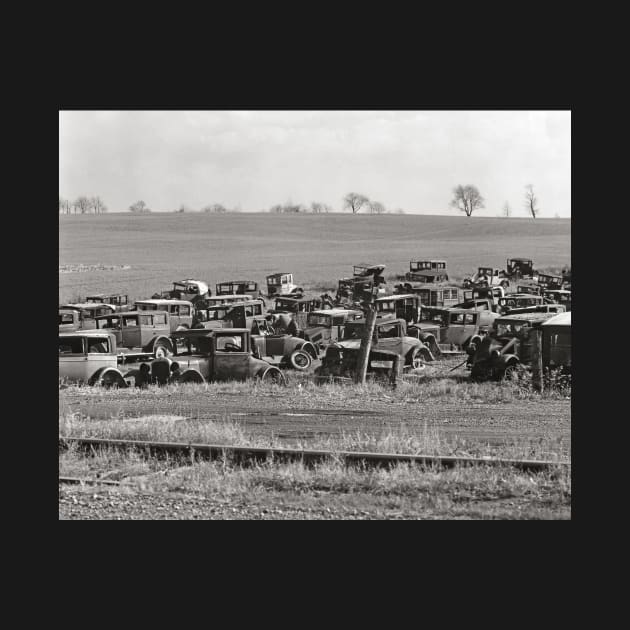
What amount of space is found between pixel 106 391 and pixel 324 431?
616 cm

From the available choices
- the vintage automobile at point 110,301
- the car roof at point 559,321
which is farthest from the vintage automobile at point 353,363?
A: the vintage automobile at point 110,301

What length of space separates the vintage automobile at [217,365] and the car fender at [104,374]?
12.4 inches

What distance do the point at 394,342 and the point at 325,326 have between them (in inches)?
177

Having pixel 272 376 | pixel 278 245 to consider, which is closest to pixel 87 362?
pixel 272 376

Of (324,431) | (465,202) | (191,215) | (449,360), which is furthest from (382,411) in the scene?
(191,215)

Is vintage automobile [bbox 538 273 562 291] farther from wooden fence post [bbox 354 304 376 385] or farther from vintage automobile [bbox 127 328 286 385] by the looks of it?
vintage automobile [bbox 127 328 286 385]

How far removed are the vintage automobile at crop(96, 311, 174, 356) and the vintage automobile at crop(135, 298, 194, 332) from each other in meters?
2.21

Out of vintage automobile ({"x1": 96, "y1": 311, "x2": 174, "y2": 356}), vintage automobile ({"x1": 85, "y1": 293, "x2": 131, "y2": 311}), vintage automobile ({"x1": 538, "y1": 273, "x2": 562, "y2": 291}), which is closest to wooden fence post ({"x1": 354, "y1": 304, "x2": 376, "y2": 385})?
vintage automobile ({"x1": 96, "y1": 311, "x2": 174, "y2": 356})

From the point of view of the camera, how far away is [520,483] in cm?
891

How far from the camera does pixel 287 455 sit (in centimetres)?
1019

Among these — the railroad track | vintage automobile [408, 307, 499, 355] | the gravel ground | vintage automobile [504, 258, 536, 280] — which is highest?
vintage automobile [504, 258, 536, 280]

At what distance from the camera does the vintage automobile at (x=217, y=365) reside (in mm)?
17531

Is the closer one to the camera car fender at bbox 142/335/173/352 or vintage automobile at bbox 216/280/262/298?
car fender at bbox 142/335/173/352

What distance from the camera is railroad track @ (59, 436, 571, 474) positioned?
949 cm
